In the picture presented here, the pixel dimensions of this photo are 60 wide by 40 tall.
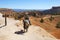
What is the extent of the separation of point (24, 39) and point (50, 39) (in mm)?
3019

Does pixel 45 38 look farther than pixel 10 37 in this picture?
Yes

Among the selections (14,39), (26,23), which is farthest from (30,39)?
(26,23)

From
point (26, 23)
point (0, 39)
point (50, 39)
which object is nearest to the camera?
point (0, 39)

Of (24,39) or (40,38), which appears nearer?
(24,39)

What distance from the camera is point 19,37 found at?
15.1m

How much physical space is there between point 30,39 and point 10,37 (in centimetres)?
191

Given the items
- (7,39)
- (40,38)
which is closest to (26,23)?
(40,38)

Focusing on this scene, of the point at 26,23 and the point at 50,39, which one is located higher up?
the point at 26,23

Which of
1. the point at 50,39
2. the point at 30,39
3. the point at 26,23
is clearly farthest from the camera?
the point at 26,23

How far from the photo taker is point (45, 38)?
53.2 feet

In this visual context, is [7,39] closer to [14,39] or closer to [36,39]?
→ [14,39]

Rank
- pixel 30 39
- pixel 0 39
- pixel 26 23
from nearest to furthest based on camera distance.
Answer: pixel 0 39, pixel 30 39, pixel 26 23

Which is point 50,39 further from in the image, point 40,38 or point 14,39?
point 14,39

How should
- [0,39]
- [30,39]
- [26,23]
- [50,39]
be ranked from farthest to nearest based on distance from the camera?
[26,23], [50,39], [30,39], [0,39]
